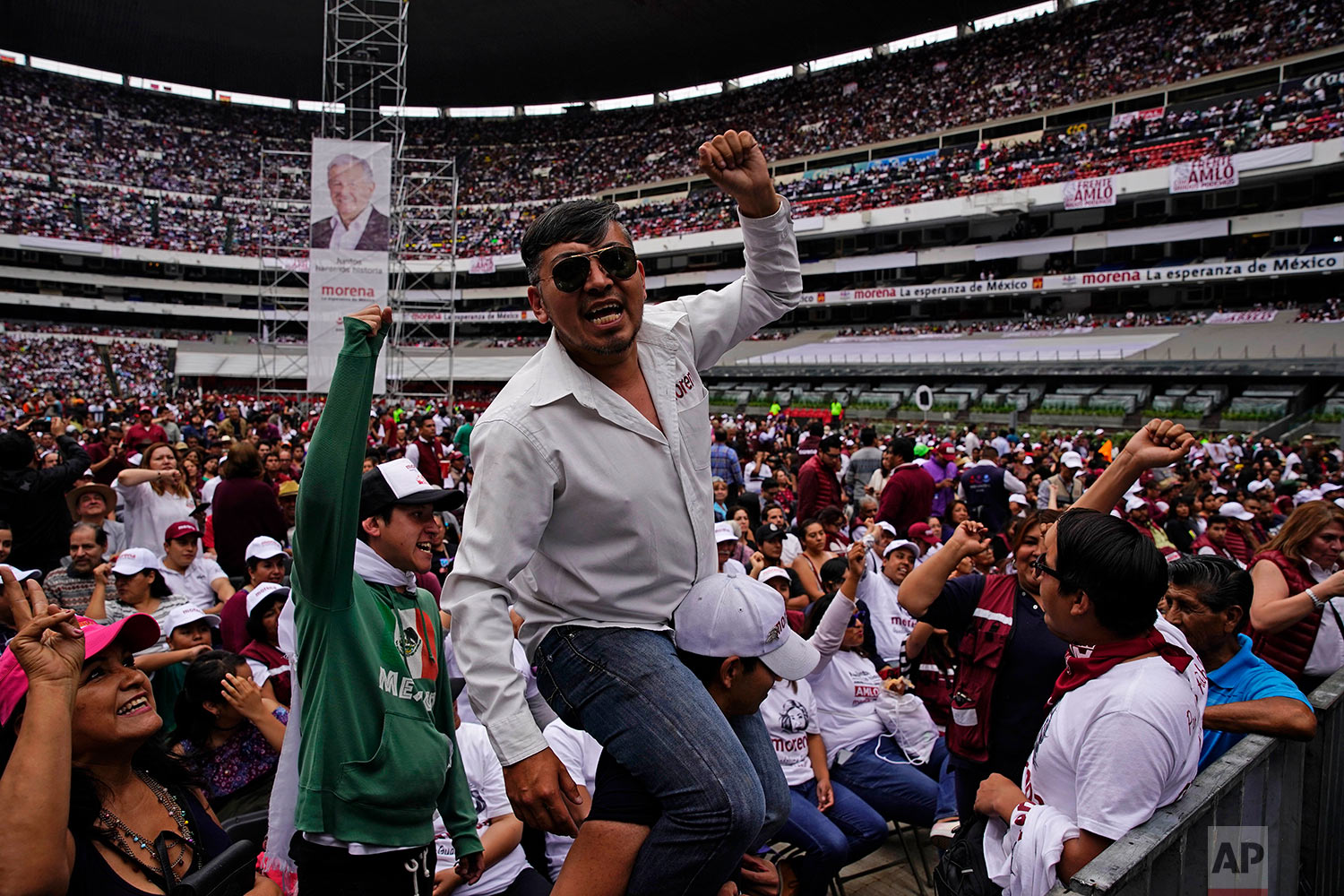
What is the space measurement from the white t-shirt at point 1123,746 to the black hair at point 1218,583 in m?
0.95

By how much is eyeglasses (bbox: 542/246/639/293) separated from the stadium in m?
10.2

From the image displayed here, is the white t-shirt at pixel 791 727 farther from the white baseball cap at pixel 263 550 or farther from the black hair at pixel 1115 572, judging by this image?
the white baseball cap at pixel 263 550

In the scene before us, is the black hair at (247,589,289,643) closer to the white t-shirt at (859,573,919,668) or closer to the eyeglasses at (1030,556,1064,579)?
the white t-shirt at (859,573,919,668)

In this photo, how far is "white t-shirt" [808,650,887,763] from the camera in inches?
170

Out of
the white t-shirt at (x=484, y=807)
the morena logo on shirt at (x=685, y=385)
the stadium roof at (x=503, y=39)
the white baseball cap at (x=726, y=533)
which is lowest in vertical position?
the white t-shirt at (x=484, y=807)

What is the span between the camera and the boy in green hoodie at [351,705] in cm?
202

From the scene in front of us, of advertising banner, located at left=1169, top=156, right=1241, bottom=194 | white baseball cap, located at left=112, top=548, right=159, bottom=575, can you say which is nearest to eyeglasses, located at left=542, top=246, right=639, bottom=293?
white baseball cap, located at left=112, top=548, right=159, bottom=575

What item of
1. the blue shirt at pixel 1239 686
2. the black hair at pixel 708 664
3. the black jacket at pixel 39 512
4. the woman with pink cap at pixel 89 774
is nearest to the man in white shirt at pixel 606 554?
the black hair at pixel 708 664

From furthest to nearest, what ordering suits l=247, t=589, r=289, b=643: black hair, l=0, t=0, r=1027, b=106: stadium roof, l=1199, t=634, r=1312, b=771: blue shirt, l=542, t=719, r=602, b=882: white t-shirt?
l=0, t=0, r=1027, b=106: stadium roof < l=247, t=589, r=289, b=643: black hair < l=542, t=719, r=602, b=882: white t-shirt < l=1199, t=634, r=1312, b=771: blue shirt

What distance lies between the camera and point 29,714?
5.65ft

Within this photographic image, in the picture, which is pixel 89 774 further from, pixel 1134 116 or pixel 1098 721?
pixel 1134 116

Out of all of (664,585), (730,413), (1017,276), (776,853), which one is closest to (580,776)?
(776,853)

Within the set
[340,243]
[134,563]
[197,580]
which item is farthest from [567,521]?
[340,243]

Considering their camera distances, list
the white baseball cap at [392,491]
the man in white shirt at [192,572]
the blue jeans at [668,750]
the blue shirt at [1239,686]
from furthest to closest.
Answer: the man in white shirt at [192,572]
the blue shirt at [1239,686]
the white baseball cap at [392,491]
the blue jeans at [668,750]
